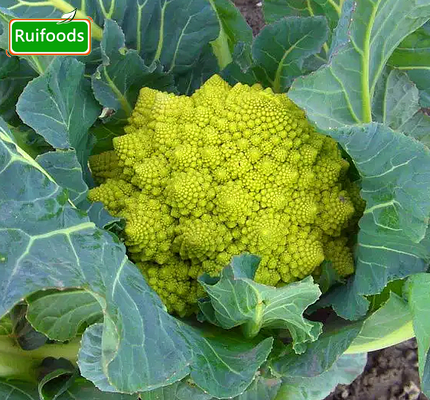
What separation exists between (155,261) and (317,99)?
451 mm

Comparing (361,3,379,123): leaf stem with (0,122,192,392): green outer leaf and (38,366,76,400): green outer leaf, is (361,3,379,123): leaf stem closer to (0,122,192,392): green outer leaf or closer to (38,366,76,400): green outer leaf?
(0,122,192,392): green outer leaf

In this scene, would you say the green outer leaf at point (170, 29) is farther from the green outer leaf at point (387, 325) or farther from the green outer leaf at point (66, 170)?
the green outer leaf at point (387, 325)

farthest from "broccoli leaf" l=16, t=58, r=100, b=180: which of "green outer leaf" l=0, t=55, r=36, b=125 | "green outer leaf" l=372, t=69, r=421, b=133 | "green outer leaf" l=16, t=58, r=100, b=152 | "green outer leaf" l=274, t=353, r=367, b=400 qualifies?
"green outer leaf" l=274, t=353, r=367, b=400

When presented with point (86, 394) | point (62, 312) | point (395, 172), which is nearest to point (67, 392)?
point (86, 394)

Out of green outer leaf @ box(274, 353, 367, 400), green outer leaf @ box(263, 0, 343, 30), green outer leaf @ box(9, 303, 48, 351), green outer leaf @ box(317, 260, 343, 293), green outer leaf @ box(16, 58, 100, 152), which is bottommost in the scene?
green outer leaf @ box(274, 353, 367, 400)

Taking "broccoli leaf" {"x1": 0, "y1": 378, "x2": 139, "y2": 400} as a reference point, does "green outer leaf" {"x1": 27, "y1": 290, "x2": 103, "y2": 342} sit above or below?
above

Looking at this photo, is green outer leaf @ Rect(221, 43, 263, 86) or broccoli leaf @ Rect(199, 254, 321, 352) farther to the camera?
green outer leaf @ Rect(221, 43, 263, 86)

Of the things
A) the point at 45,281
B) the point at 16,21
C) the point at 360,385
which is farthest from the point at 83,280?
the point at 360,385

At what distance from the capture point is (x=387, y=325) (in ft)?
3.66

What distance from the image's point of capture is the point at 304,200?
1160 millimetres

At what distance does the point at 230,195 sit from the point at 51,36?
1.74 ft

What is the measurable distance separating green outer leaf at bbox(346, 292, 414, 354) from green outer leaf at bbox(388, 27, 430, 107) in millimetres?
553

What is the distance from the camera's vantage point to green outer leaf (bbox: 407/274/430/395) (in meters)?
0.96

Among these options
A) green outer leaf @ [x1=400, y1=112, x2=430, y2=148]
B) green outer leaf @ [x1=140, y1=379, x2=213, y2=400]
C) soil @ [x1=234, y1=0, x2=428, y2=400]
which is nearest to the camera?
green outer leaf @ [x1=140, y1=379, x2=213, y2=400]
